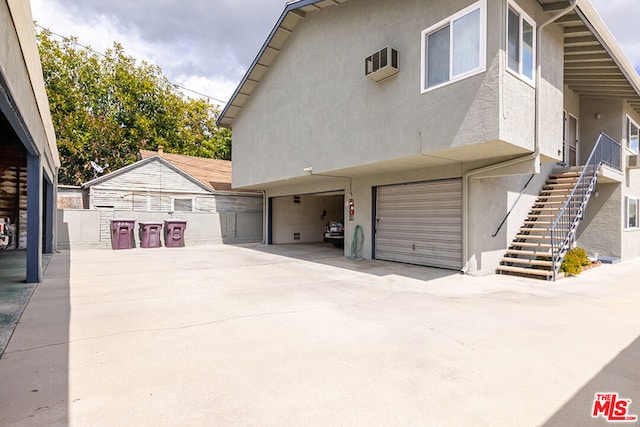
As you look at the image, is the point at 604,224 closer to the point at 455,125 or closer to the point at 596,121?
the point at 596,121

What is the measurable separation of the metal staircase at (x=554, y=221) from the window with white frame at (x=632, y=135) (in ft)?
7.19

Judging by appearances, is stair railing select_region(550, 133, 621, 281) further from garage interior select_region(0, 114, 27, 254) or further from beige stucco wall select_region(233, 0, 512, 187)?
garage interior select_region(0, 114, 27, 254)

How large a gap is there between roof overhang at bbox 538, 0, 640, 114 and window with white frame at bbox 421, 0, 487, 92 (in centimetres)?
168

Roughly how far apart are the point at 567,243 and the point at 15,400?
9652 mm

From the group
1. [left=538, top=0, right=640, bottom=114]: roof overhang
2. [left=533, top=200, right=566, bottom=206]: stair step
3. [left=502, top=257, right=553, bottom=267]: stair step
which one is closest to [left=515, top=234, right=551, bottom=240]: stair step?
[left=502, top=257, right=553, bottom=267]: stair step

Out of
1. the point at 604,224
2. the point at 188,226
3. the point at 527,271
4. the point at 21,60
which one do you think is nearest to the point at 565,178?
the point at 604,224

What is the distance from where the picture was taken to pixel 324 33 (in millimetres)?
9352

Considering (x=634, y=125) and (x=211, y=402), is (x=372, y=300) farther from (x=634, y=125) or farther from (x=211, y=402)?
(x=634, y=125)

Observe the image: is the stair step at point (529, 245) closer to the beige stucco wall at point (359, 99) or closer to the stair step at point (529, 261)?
the stair step at point (529, 261)

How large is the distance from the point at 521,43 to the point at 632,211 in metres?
9.48

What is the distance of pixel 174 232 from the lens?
13930 mm

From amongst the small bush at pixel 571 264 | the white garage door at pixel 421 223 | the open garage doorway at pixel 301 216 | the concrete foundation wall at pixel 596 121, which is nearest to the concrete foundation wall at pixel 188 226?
the open garage doorway at pixel 301 216

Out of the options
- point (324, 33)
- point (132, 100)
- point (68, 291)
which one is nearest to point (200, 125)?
point (132, 100)

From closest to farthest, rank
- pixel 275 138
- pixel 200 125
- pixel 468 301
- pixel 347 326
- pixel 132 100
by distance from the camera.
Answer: pixel 347 326 < pixel 468 301 < pixel 275 138 < pixel 132 100 < pixel 200 125
